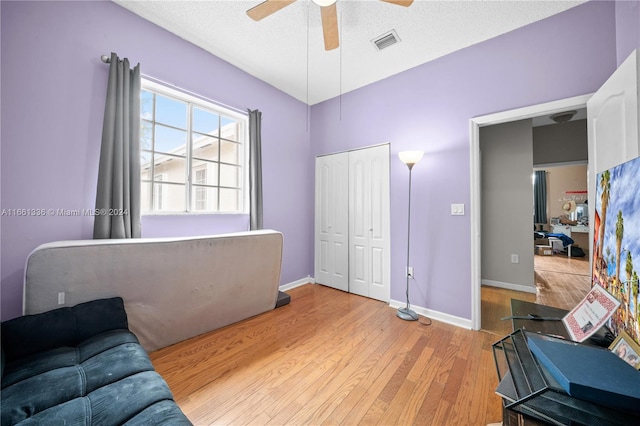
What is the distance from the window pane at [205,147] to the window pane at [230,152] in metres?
0.09

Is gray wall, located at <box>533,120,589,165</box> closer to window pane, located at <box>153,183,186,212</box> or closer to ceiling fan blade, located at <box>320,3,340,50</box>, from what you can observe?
ceiling fan blade, located at <box>320,3,340,50</box>

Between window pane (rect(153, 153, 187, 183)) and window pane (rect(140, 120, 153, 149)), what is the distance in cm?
12

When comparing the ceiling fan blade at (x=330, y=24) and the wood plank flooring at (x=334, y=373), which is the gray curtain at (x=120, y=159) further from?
the ceiling fan blade at (x=330, y=24)

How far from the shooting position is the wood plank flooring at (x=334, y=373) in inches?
56.1

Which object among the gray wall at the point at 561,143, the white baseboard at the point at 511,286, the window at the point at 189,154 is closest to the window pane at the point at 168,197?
the window at the point at 189,154

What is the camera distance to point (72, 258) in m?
1.63

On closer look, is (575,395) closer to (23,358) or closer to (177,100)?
(23,358)

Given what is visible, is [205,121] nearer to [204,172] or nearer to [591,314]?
→ [204,172]

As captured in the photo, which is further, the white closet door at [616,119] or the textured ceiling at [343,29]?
the textured ceiling at [343,29]

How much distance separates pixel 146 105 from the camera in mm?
2389

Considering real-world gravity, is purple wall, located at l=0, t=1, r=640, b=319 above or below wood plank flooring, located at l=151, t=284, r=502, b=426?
above

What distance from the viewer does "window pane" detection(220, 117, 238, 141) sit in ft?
9.89

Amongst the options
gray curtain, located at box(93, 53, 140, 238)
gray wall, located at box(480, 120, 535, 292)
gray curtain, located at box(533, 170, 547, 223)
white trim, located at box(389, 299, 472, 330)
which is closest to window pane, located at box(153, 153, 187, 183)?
gray curtain, located at box(93, 53, 140, 238)

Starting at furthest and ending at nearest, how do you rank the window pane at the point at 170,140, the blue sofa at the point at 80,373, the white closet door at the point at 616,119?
the window pane at the point at 170,140
the white closet door at the point at 616,119
the blue sofa at the point at 80,373
